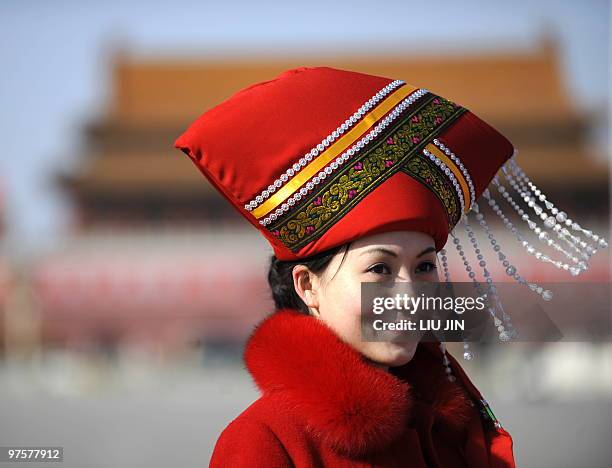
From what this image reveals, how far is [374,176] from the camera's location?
117 cm

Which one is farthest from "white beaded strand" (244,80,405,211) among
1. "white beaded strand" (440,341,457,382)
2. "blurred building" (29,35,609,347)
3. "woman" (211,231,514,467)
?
"blurred building" (29,35,609,347)

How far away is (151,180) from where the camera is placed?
15.6 m

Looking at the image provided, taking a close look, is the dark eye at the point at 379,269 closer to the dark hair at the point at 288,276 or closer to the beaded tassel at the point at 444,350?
the dark hair at the point at 288,276

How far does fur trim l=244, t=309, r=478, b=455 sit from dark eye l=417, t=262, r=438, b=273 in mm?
Answer: 125

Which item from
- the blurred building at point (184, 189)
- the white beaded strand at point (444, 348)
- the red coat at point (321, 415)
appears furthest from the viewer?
the blurred building at point (184, 189)

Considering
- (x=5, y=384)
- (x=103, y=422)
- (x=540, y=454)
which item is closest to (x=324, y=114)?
(x=540, y=454)

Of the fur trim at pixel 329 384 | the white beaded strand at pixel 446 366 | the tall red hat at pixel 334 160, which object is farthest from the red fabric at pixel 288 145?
the white beaded strand at pixel 446 366

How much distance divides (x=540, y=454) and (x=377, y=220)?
388 cm

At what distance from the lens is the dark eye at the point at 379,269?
1.17 metres

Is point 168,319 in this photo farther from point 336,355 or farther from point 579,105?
point 336,355

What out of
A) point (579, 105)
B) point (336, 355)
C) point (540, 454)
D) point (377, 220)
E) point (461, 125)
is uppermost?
point (579, 105)

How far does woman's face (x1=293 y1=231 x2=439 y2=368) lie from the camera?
1170 millimetres

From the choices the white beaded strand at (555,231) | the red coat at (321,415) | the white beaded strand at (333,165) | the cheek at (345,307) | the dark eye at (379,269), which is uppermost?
the white beaded strand at (333,165)

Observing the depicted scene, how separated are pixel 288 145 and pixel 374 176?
0.35ft
